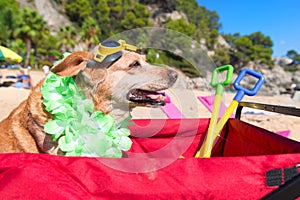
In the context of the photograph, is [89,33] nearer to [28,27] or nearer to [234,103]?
[28,27]

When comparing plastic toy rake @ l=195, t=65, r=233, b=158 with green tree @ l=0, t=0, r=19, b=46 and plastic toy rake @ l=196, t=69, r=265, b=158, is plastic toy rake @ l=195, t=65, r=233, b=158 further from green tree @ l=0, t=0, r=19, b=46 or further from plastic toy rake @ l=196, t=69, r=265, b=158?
green tree @ l=0, t=0, r=19, b=46

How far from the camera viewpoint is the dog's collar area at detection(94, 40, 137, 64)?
1793 millimetres

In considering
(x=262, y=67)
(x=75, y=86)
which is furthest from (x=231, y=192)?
(x=262, y=67)

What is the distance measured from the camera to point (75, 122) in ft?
5.73

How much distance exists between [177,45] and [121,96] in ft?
1.82

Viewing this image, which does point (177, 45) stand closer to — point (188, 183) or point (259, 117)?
point (188, 183)

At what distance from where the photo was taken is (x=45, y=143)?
5.87 feet

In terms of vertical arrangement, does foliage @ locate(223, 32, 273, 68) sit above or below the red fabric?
above

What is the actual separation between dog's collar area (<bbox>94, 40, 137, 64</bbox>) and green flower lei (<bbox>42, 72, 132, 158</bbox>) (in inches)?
10.2

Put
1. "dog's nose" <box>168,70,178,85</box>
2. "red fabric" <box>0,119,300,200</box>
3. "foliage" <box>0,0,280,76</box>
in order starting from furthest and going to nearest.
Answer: "foliage" <box>0,0,280,76</box> → "dog's nose" <box>168,70,178,85</box> → "red fabric" <box>0,119,300,200</box>

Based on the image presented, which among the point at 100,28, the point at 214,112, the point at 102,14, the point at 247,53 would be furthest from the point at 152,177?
the point at 247,53

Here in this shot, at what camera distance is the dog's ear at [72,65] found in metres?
1.72

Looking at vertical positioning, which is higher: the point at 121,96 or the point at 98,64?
the point at 98,64

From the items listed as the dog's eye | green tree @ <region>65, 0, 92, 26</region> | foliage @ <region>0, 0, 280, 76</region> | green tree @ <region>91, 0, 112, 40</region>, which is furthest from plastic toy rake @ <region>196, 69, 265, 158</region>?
green tree @ <region>91, 0, 112, 40</region>
